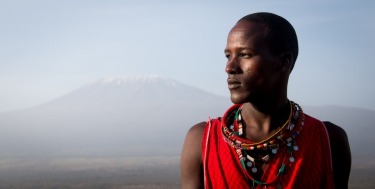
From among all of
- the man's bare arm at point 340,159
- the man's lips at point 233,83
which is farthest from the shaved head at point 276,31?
the man's bare arm at point 340,159

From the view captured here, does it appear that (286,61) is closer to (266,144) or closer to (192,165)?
(266,144)

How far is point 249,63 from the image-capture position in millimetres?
2664

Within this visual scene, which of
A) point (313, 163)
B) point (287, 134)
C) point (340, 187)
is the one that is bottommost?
point (340, 187)

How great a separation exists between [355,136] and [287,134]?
17712 cm

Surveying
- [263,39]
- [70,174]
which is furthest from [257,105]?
[70,174]

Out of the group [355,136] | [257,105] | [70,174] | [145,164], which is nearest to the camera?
[257,105]

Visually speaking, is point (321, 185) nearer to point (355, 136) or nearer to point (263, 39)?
point (263, 39)

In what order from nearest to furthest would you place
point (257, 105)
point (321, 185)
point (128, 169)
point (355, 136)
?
point (321, 185) < point (257, 105) < point (128, 169) < point (355, 136)

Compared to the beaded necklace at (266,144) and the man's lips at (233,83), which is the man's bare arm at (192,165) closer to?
the beaded necklace at (266,144)

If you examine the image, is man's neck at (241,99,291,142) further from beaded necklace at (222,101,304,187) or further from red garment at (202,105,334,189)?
red garment at (202,105,334,189)

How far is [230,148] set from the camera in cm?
276

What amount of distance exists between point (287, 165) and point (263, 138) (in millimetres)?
252

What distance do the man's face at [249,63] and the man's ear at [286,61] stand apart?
6cm

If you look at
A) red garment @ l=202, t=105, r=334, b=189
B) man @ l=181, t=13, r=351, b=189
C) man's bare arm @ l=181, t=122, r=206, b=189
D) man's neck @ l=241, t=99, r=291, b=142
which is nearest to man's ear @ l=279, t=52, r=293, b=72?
man @ l=181, t=13, r=351, b=189
